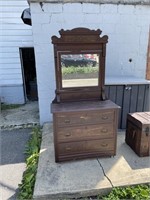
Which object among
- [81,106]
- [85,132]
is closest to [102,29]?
[81,106]

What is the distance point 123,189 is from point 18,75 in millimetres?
4433

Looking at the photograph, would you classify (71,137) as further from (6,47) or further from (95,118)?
(6,47)

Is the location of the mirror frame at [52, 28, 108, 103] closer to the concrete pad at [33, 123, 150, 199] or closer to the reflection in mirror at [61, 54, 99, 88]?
the reflection in mirror at [61, 54, 99, 88]

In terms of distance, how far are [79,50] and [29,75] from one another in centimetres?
406

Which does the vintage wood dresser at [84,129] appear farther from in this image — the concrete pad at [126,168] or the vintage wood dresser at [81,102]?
the concrete pad at [126,168]

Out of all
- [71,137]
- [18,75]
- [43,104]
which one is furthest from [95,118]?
[18,75]

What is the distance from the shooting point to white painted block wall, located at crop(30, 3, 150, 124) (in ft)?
11.2

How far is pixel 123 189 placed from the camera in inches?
83.7

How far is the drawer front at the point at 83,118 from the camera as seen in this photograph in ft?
7.81

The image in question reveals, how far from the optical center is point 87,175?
2.30 meters

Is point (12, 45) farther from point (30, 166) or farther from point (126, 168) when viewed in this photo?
point (126, 168)

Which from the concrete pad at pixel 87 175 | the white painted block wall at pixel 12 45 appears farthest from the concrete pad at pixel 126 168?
the white painted block wall at pixel 12 45

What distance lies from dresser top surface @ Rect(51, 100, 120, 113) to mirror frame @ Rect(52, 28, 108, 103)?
10 cm

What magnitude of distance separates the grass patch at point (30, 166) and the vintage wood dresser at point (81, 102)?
39cm
